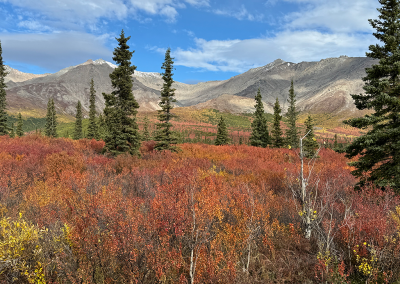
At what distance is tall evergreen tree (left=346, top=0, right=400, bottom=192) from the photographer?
8.40m

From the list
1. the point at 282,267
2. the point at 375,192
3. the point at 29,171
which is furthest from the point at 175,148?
the point at 282,267

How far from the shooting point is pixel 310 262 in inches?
194

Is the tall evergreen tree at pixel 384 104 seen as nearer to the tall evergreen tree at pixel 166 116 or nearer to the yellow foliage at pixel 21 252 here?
the yellow foliage at pixel 21 252

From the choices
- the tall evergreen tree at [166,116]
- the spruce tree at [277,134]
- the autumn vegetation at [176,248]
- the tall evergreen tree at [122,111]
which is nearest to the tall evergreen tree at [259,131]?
the spruce tree at [277,134]

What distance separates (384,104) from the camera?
8.72m

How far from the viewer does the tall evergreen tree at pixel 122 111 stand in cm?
2000

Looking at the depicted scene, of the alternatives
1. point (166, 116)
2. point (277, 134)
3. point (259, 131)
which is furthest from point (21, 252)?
point (259, 131)

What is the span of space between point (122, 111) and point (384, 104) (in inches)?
734

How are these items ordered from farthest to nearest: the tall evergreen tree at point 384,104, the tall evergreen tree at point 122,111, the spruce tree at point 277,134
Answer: the spruce tree at point 277,134 < the tall evergreen tree at point 122,111 < the tall evergreen tree at point 384,104

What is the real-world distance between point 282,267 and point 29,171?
1243 centimetres

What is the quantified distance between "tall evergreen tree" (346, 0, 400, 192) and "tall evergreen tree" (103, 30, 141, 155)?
17181 mm

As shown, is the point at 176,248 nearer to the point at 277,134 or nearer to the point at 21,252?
the point at 21,252

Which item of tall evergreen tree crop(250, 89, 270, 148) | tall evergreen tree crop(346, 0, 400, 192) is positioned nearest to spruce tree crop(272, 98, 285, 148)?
tall evergreen tree crop(250, 89, 270, 148)

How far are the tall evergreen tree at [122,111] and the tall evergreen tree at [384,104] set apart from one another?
17.2 m
